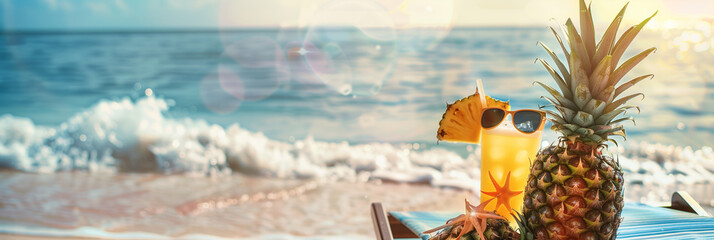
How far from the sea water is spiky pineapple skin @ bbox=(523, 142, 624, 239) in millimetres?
2781

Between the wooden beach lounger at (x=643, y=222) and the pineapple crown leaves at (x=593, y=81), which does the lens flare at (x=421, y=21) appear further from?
the pineapple crown leaves at (x=593, y=81)

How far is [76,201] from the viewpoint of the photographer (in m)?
4.49

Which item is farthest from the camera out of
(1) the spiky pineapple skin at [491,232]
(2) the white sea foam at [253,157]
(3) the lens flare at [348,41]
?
(3) the lens flare at [348,41]

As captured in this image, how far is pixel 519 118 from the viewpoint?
0.92 metres

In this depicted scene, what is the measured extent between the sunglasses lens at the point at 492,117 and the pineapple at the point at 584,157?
9 centimetres

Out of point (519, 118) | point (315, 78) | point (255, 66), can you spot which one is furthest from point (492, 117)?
point (255, 66)

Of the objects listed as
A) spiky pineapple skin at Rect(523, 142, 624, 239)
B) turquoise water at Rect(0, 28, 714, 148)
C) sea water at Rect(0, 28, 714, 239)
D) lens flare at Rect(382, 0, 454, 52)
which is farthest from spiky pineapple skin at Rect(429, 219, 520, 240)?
lens flare at Rect(382, 0, 454, 52)

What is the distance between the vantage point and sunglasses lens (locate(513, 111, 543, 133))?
91cm

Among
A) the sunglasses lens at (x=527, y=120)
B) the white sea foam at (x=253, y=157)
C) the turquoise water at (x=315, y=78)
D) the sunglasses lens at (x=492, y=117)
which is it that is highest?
the turquoise water at (x=315, y=78)

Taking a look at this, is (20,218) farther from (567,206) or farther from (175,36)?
(175,36)

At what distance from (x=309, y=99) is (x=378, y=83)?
3.75ft

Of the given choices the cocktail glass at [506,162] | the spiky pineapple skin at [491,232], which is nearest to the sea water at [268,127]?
the cocktail glass at [506,162]

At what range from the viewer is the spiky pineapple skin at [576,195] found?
2.60 feet

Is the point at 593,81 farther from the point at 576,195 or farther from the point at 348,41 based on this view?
the point at 348,41
